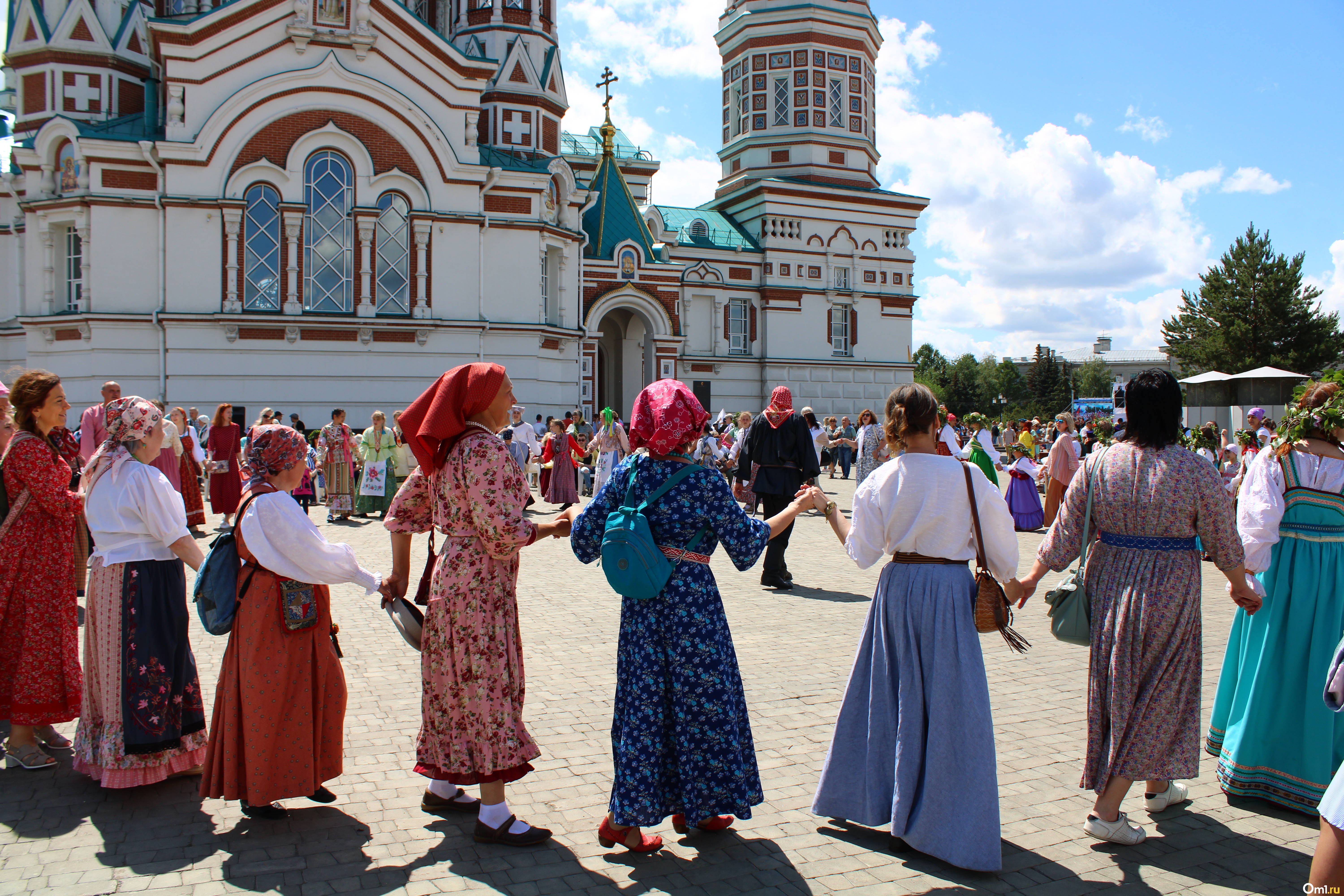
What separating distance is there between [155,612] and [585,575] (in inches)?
260

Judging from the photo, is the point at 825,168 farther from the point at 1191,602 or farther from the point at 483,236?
the point at 1191,602

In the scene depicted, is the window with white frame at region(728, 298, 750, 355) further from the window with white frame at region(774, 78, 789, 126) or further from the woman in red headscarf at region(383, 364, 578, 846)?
the woman in red headscarf at region(383, 364, 578, 846)

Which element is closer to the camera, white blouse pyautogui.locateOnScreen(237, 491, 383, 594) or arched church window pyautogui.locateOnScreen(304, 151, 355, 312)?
white blouse pyautogui.locateOnScreen(237, 491, 383, 594)

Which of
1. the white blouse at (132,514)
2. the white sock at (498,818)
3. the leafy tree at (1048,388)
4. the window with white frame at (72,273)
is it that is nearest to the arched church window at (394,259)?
the window with white frame at (72,273)

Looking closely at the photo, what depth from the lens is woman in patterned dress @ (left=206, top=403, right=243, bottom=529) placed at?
14.4 metres

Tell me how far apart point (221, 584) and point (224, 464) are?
11181 mm

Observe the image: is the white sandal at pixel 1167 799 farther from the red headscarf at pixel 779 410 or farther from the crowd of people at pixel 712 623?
the red headscarf at pixel 779 410

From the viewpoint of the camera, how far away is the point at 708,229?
39.3 meters

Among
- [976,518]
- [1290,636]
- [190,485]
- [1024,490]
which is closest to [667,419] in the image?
[976,518]

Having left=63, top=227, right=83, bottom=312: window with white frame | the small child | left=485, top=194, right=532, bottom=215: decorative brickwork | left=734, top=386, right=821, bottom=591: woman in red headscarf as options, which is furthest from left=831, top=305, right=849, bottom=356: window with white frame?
left=734, top=386, right=821, bottom=591: woman in red headscarf

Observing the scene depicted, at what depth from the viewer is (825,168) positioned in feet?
129

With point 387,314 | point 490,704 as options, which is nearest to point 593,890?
point 490,704

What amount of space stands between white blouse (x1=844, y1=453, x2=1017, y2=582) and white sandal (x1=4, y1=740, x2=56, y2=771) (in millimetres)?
4441

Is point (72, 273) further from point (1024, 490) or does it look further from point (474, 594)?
point (474, 594)
